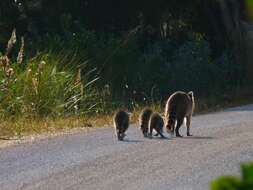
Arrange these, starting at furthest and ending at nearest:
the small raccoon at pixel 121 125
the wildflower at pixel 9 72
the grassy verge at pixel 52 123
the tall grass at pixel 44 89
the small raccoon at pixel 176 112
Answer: the tall grass at pixel 44 89 < the wildflower at pixel 9 72 < the grassy verge at pixel 52 123 < the small raccoon at pixel 176 112 < the small raccoon at pixel 121 125

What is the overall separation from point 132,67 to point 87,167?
1509 cm

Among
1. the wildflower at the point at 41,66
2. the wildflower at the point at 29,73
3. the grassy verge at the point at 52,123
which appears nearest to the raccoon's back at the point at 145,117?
the grassy verge at the point at 52,123

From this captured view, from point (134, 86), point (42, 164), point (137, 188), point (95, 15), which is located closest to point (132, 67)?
point (134, 86)

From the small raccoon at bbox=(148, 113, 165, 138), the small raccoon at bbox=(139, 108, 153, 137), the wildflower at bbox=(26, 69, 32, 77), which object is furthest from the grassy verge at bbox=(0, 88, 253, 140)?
the small raccoon at bbox=(148, 113, 165, 138)

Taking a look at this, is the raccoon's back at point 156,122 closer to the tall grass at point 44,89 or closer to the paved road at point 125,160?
the paved road at point 125,160

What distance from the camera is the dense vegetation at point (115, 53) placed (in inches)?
663

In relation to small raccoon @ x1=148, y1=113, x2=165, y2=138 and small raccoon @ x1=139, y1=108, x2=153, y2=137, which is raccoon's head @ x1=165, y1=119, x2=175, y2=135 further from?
small raccoon @ x1=139, y1=108, x2=153, y2=137

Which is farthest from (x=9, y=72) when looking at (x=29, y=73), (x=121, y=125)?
(x=121, y=125)

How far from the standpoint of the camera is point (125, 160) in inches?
385

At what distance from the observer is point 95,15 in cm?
2838

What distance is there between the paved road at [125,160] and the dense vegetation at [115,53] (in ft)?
11.8

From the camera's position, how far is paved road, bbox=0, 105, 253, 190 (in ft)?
27.0

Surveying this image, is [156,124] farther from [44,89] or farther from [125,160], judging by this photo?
[44,89]

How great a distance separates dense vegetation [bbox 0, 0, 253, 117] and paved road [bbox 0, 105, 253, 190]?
3.60 meters
